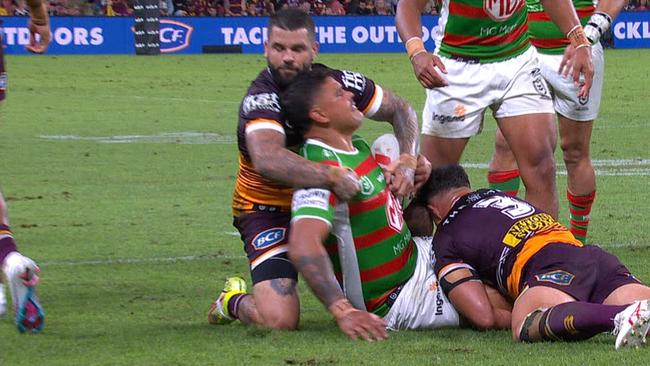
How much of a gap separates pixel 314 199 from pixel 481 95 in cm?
207

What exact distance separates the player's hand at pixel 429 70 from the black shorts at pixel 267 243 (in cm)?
111

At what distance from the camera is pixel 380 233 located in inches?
259

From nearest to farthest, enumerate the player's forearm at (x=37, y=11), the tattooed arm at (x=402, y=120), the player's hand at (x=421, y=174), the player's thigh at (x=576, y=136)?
the player's hand at (x=421, y=174) < the tattooed arm at (x=402, y=120) < the player's forearm at (x=37, y=11) < the player's thigh at (x=576, y=136)

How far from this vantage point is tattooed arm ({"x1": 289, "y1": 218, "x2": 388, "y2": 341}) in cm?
612

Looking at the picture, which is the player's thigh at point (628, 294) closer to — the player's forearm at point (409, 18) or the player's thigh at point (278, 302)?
the player's thigh at point (278, 302)

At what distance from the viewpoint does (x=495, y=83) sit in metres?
8.09

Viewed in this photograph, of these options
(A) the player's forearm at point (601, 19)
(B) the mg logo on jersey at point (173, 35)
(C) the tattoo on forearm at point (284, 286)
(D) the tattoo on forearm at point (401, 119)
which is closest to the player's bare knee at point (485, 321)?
(C) the tattoo on forearm at point (284, 286)

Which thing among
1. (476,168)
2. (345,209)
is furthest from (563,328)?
(476,168)

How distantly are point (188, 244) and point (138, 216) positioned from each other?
4.62ft

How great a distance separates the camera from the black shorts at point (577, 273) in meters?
6.16

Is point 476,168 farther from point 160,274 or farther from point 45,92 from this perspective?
point 45,92

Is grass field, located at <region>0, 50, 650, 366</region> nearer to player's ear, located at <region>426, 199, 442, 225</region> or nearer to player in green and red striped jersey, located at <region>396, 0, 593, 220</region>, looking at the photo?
player's ear, located at <region>426, 199, 442, 225</region>

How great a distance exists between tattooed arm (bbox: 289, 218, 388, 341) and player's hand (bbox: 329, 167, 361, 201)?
165mm

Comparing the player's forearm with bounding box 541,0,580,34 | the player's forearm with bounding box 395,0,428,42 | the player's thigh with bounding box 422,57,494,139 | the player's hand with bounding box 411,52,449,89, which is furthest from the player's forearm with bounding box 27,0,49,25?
the player's forearm with bounding box 541,0,580,34
